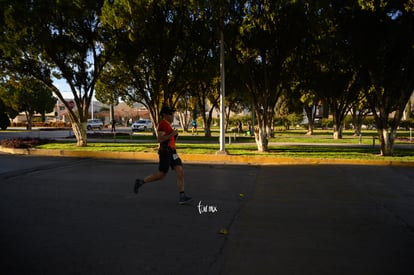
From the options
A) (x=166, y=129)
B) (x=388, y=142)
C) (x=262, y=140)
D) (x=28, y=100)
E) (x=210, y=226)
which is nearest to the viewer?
(x=210, y=226)

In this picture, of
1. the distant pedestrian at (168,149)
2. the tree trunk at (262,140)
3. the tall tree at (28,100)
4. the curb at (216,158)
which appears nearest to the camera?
the distant pedestrian at (168,149)

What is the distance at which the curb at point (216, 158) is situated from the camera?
40.0ft

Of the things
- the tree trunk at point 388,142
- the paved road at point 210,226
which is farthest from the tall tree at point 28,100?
the paved road at point 210,226

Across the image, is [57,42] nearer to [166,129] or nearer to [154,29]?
[154,29]

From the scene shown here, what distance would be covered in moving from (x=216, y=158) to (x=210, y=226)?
864cm

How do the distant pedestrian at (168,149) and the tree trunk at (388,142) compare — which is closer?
the distant pedestrian at (168,149)

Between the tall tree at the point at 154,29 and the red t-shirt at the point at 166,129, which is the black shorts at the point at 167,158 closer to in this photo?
the red t-shirt at the point at 166,129

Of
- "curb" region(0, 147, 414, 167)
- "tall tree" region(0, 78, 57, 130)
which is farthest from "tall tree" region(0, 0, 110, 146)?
"tall tree" region(0, 78, 57, 130)

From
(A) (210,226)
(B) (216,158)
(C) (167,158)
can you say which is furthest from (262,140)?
(A) (210,226)

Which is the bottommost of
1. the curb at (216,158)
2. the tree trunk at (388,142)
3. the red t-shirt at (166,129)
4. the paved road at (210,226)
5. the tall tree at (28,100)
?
the paved road at (210,226)

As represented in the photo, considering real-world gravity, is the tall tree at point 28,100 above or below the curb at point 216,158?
above

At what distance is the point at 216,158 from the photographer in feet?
44.3

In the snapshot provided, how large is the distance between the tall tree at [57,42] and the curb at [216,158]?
2917 millimetres

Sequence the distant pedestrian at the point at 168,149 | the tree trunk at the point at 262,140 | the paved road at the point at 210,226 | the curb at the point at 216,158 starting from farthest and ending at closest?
the tree trunk at the point at 262,140
the curb at the point at 216,158
the distant pedestrian at the point at 168,149
the paved road at the point at 210,226
